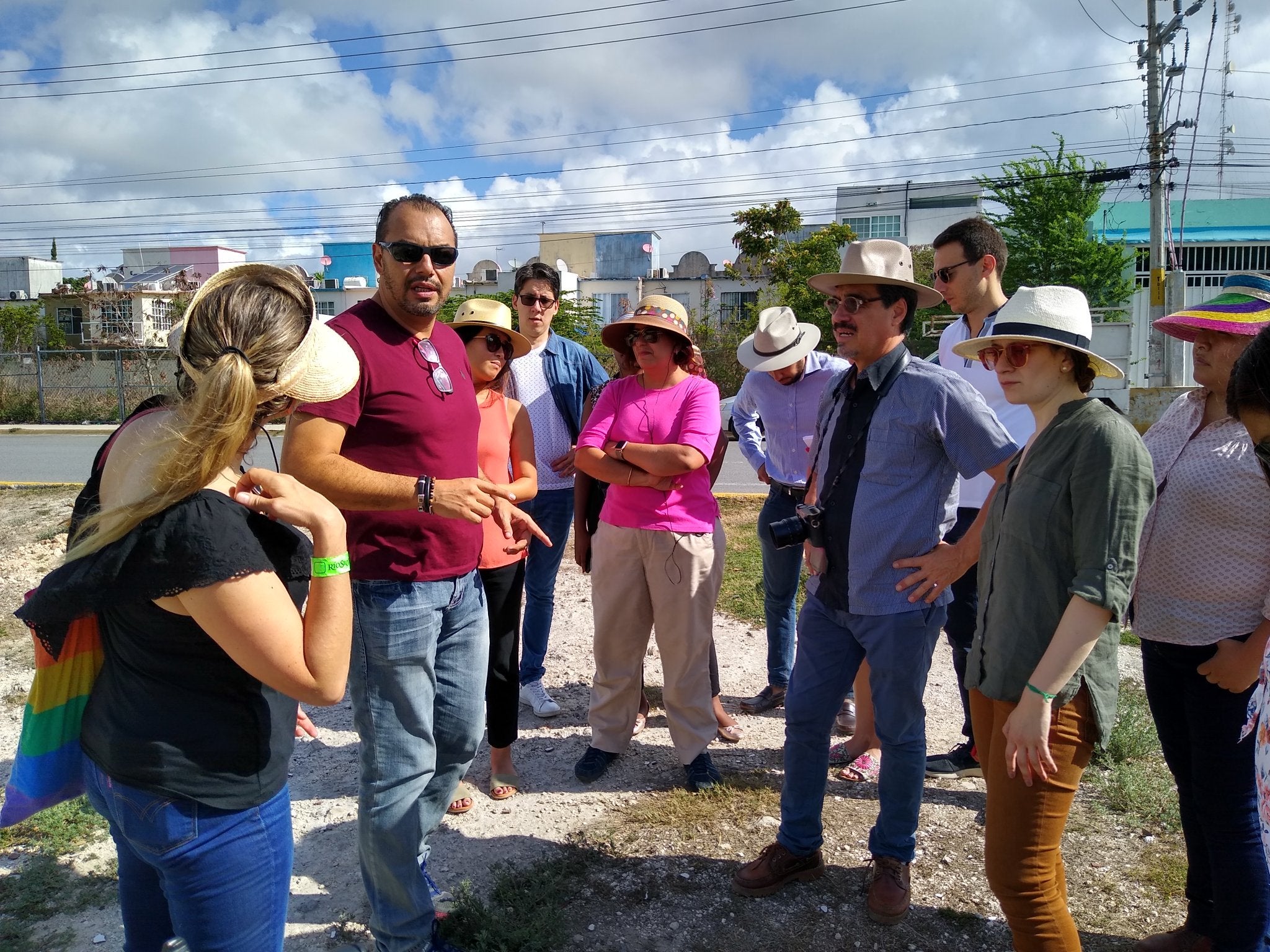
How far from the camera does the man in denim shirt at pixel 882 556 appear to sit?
2.86 m

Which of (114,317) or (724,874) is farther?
(114,317)

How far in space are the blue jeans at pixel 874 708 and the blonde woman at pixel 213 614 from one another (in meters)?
1.79

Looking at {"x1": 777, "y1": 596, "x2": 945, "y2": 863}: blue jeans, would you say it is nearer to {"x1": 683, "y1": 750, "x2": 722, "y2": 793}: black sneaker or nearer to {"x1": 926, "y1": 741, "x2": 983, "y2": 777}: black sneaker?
{"x1": 683, "y1": 750, "x2": 722, "y2": 793}: black sneaker

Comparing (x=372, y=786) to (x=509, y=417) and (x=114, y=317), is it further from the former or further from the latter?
(x=114, y=317)

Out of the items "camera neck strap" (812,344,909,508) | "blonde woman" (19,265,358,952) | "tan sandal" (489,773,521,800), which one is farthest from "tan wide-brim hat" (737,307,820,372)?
"blonde woman" (19,265,358,952)

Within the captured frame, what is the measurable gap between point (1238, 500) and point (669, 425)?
2.09 metres

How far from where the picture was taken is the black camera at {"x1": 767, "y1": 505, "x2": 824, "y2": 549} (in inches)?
120

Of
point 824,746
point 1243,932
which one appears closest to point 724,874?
point 824,746

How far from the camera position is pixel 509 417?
3.81 meters

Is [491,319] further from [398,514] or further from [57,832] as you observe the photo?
[57,832]

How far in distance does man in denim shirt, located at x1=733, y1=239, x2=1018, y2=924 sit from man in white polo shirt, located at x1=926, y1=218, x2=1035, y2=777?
848mm

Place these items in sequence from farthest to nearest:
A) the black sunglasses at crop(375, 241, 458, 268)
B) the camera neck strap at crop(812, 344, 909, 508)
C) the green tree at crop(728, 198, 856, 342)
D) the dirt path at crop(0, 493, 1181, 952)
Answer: the green tree at crop(728, 198, 856, 342) → the camera neck strap at crop(812, 344, 909, 508) → the dirt path at crop(0, 493, 1181, 952) → the black sunglasses at crop(375, 241, 458, 268)

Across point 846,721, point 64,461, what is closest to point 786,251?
point 64,461

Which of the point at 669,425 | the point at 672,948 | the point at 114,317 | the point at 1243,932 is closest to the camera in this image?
the point at 1243,932
